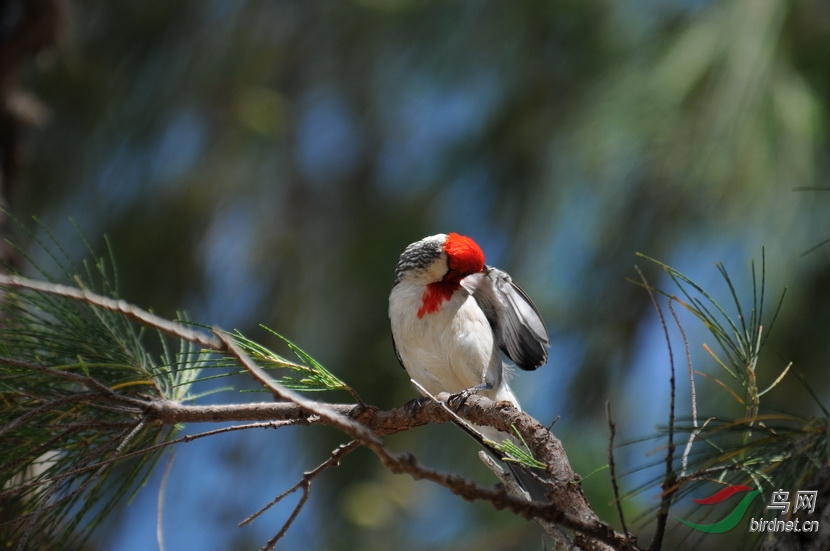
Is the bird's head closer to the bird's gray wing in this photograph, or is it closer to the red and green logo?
the bird's gray wing

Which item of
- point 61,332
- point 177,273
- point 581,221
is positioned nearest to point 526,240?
point 581,221

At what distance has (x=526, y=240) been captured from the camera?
3.37 m

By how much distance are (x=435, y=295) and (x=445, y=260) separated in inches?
4.4

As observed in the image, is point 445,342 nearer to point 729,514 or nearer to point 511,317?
point 511,317

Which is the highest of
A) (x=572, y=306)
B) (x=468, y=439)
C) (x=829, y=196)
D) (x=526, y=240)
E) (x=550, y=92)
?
(x=550, y=92)

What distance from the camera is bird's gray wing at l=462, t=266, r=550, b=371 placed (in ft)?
8.39

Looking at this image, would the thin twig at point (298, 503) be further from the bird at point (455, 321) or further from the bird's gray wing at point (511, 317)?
the bird's gray wing at point (511, 317)

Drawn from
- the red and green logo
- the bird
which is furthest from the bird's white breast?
the red and green logo

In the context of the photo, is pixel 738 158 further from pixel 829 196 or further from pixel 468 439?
pixel 468 439

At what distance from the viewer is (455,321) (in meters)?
2.49

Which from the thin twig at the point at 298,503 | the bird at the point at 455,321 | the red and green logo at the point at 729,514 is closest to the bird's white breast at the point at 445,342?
the bird at the point at 455,321

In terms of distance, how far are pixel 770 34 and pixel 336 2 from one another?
2.39 metres

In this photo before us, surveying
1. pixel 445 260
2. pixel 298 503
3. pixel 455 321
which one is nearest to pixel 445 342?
pixel 455 321

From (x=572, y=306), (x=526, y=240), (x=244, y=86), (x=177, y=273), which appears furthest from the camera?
(x=244, y=86)
